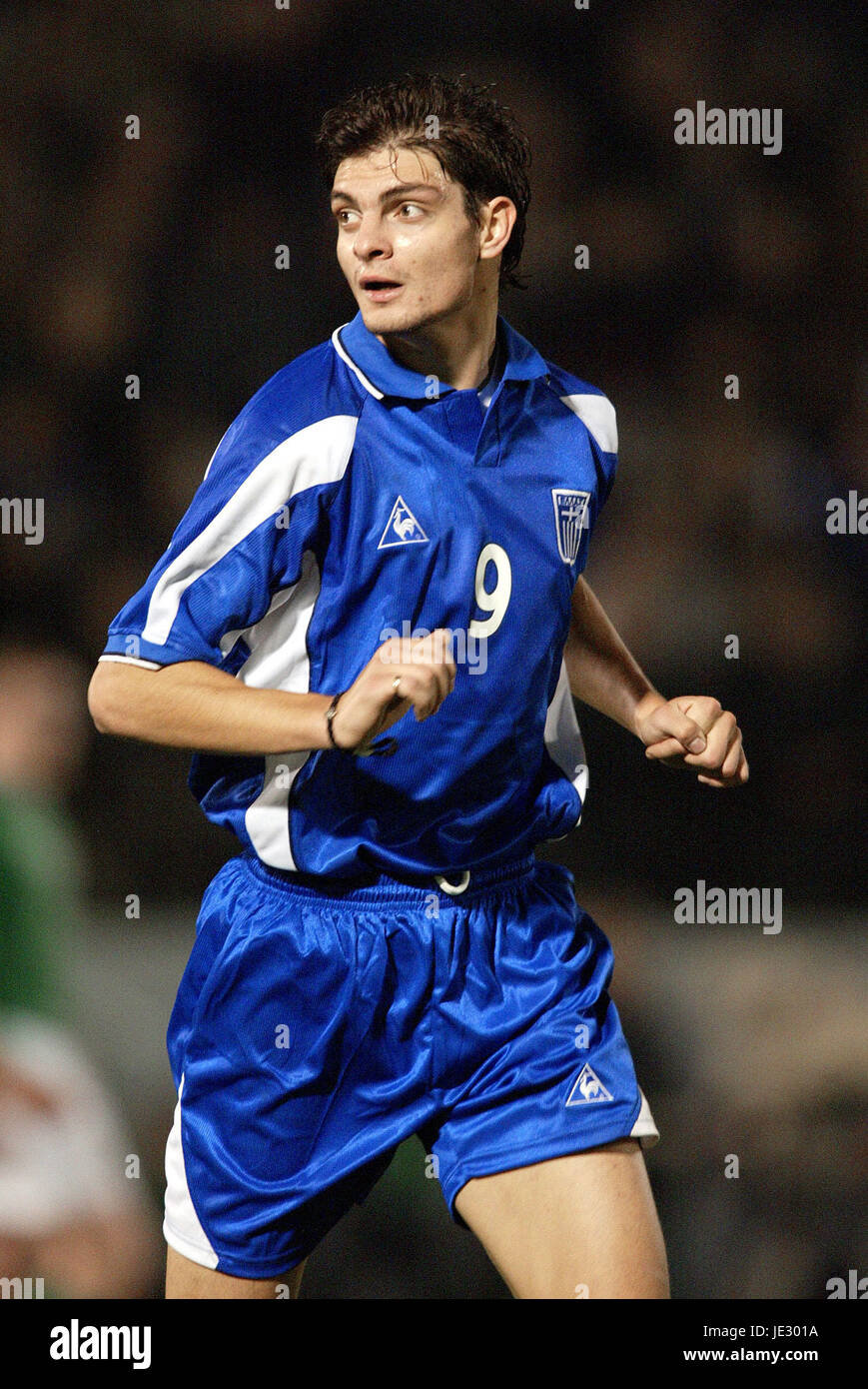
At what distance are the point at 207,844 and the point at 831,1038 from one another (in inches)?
37.1

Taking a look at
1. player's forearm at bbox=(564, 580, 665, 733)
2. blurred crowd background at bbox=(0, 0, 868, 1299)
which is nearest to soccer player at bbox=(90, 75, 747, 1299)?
player's forearm at bbox=(564, 580, 665, 733)

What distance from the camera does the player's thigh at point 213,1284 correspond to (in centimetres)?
159

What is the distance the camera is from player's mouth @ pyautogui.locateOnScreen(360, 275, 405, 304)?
150 cm

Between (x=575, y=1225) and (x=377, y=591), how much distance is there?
0.58 metres

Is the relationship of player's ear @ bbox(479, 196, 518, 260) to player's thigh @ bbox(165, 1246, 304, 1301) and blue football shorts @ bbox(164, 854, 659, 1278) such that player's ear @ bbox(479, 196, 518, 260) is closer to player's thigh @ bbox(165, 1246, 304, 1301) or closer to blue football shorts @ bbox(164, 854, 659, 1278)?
blue football shorts @ bbox(164, 854, 659, 1278)

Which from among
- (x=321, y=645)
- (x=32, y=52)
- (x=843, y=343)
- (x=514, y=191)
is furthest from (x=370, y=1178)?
(x=32, y=52)

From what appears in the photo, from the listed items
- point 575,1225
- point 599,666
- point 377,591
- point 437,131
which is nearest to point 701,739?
point 599,666

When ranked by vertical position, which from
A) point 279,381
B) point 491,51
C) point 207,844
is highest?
point 491,51

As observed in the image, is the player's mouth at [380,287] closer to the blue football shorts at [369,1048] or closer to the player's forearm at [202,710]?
the player's forearm at [202,710]

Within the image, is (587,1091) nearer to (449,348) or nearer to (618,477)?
(449,348)

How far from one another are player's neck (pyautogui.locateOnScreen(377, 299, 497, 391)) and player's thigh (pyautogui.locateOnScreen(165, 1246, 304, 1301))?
2.81 feet
